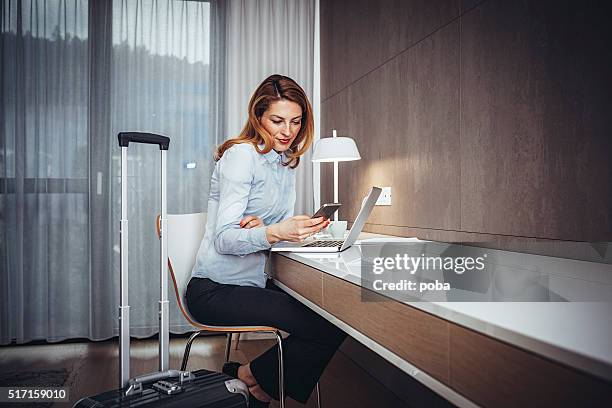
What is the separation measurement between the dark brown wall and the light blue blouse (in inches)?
24.1

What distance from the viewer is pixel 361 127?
308cm

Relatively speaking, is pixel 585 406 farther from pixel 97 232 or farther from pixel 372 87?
pixel 97 232

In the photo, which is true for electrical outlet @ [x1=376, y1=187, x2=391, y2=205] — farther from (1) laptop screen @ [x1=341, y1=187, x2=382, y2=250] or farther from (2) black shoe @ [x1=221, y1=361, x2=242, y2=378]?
(2) black shoe @ [x1=221, y1=361, x2=242, y2=378]

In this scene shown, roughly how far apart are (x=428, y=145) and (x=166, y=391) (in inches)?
53.9

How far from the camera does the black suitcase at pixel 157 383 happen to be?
155 cm

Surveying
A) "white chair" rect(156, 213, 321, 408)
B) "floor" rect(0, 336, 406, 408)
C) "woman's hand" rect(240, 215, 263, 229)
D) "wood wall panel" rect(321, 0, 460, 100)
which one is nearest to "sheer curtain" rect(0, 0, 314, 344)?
"floor" rect(0, 336, 406, 408)

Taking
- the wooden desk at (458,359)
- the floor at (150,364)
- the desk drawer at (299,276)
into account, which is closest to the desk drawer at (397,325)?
the wooden desk at (458,359)

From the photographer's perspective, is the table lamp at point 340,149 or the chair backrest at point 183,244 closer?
the chair backrest at point 183,244

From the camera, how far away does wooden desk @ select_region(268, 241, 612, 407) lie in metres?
0.63

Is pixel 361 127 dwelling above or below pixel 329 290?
above

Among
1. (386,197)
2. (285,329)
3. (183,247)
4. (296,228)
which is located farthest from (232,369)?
(386,197)

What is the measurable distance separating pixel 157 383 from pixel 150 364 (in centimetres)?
161

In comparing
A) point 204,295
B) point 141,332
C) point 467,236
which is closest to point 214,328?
point 204,295

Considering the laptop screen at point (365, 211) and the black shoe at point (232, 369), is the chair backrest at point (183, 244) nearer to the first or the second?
the black shoe at point (232, 369)
